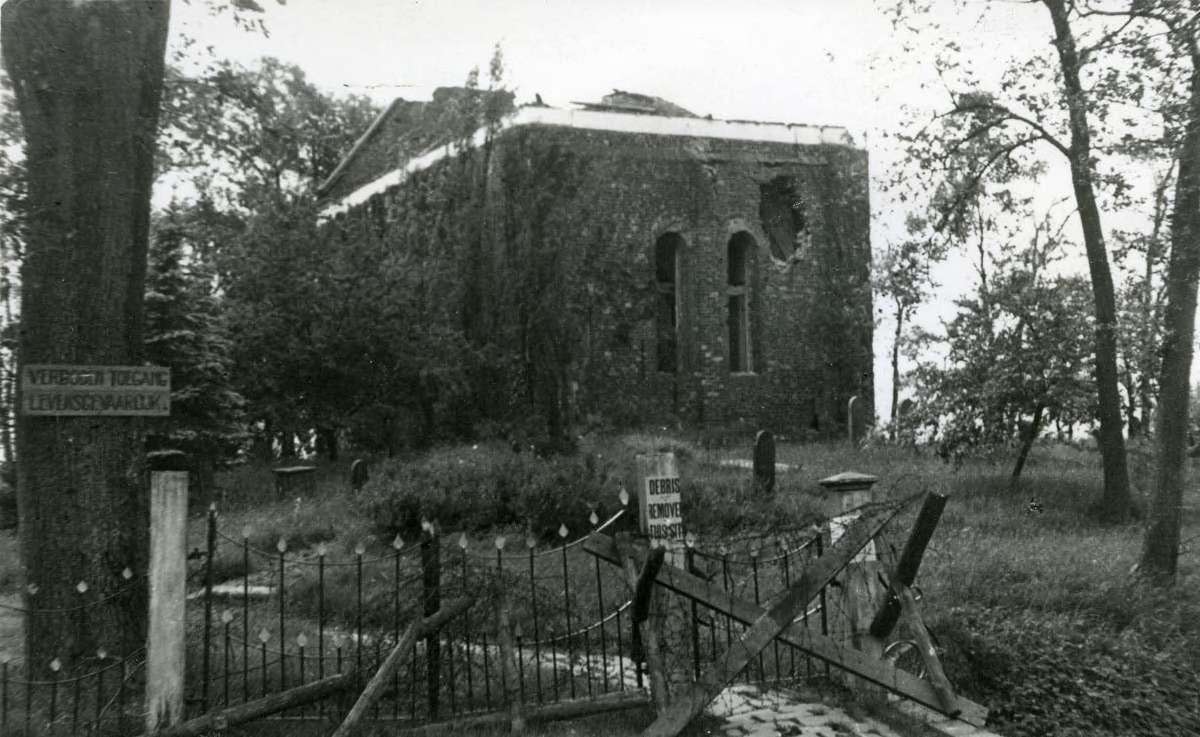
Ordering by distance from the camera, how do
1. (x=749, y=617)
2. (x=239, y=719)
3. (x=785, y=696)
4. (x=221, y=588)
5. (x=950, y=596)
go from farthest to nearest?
(x=221, y=588), (x=950, y=596), (x=785, y=696), (x=749, y=617), (x=239, y=719)

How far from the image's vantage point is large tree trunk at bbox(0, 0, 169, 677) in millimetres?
6812

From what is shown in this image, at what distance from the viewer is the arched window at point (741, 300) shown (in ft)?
82.3

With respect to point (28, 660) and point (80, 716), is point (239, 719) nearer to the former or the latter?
point (80, 716)

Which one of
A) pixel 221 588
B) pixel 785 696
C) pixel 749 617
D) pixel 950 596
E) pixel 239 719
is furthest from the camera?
pixel 221 588

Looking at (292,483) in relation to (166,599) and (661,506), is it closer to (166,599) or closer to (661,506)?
(661,506)

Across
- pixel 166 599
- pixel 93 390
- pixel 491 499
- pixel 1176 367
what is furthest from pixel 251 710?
pixel 1176 367

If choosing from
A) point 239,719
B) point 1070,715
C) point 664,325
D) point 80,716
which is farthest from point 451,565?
point 664,325

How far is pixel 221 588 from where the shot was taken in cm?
1075

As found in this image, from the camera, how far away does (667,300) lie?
24734 mm

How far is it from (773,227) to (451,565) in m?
20.1

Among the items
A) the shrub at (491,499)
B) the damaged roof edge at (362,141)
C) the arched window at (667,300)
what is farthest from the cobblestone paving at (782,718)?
the damaged roof edge at (362,141)

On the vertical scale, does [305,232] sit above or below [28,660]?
above

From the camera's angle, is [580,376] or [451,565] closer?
[451,565]

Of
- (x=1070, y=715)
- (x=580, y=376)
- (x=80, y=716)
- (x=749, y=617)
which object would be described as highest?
(x=580, y=376)
